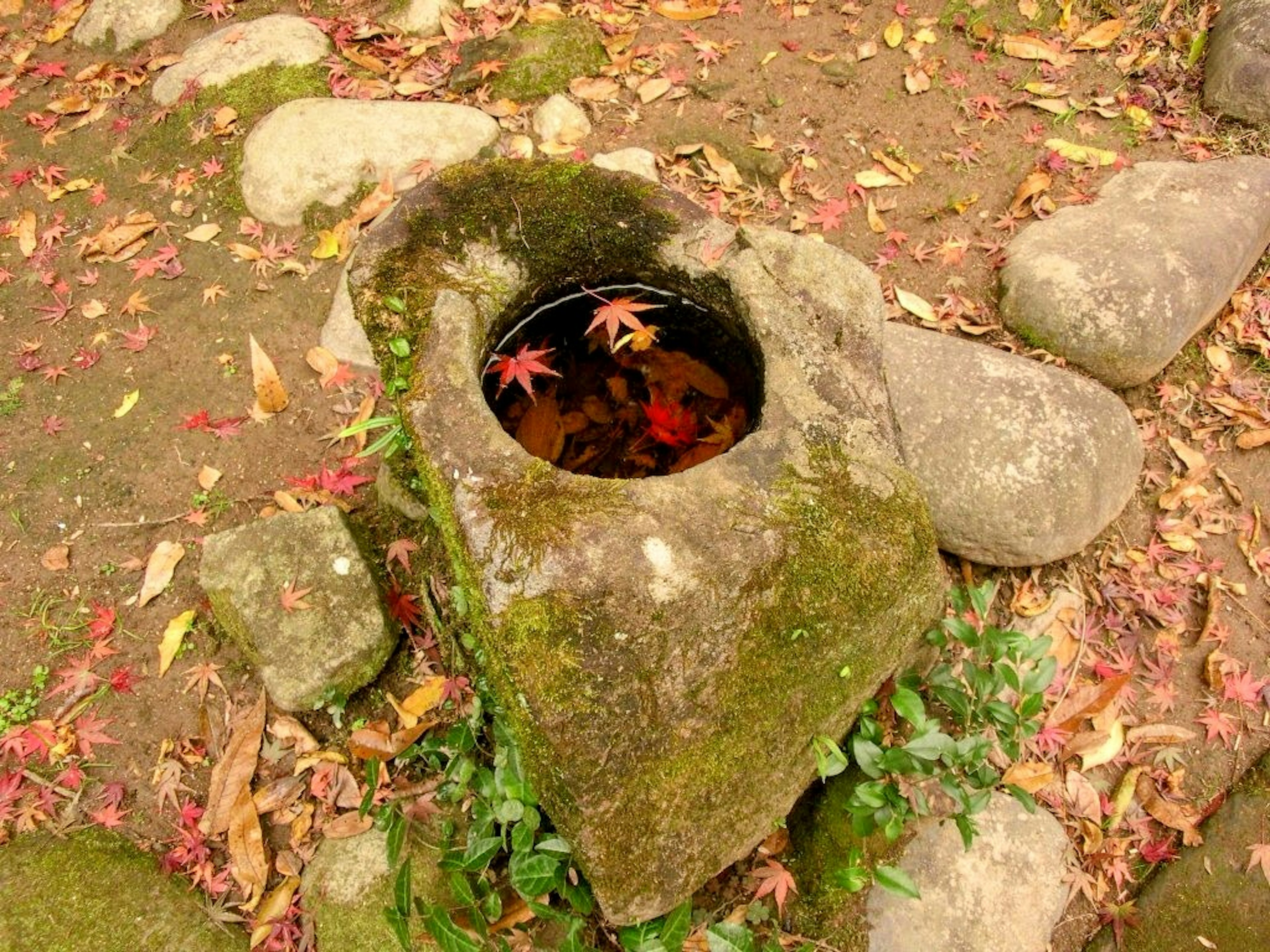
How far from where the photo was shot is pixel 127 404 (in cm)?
380

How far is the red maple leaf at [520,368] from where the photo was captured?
2.44m

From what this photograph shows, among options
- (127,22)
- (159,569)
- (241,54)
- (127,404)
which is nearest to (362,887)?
(159,569)

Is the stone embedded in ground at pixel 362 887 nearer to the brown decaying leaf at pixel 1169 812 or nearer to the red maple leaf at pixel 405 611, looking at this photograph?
the red maple leaf at pixel 405 611

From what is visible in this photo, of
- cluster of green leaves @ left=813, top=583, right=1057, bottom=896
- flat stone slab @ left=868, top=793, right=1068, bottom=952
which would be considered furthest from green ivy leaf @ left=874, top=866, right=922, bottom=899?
flat stone slab @ left=868, top=793, right=1068, bottom=952

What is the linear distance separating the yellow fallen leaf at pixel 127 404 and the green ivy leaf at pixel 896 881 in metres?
3.63

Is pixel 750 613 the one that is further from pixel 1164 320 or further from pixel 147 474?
pixel 147 474

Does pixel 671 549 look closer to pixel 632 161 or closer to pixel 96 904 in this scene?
pixel 96 904

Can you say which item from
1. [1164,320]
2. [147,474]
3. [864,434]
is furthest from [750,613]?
[147,474]

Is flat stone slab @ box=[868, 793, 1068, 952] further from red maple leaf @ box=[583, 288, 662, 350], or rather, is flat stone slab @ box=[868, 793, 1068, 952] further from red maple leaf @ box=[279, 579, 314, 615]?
red maple leaf @ box=[279, 579, 314, 615]

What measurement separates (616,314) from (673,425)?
0.49 m

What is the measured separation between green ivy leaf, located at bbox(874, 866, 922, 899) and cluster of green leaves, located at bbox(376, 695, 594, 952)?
84cm

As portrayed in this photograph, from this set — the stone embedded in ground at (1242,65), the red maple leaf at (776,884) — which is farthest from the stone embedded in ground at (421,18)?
the red maple leaf at (776,884)

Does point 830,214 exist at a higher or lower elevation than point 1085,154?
lower

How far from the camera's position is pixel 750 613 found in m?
1.96
